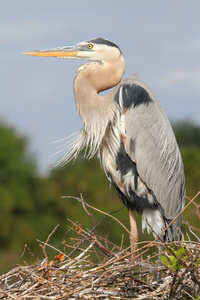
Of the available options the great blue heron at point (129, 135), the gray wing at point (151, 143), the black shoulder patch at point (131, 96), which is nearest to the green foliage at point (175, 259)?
the great blue heron at point (129, 135)

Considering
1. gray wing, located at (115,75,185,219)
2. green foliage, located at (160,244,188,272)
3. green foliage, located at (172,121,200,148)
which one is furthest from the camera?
green foliage, located at (172,121,200,148)

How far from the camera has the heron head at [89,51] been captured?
550cm

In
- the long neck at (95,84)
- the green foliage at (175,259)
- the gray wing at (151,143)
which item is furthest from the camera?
the long neck at (95,84)

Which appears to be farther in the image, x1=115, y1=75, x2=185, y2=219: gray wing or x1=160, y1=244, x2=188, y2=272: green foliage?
x1=115, y1=75, x2=185, y2=219: gray wing

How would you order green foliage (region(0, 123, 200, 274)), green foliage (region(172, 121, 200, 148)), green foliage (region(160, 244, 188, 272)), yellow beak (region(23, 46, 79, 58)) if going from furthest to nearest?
green foliage (region(172, 121, 200, 148)) < green foliage (region(0, 123, 200, 274)) < yellow beak (region(23, 46, 79, 58)) < green foliage (region(160, 244, 188, 272))

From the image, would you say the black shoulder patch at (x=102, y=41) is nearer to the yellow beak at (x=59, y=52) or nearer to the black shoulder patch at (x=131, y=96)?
the yellow beak at (x=59, y=52)

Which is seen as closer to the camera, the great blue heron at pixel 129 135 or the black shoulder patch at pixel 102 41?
the great blue heron at pixel 129 135

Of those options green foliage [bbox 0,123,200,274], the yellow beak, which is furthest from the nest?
green foliage [bbox 0,123,200,274]

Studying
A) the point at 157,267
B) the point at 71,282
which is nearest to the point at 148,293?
the point at 157,267

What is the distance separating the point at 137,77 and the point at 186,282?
7.52 feet

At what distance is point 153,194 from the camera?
5359mm

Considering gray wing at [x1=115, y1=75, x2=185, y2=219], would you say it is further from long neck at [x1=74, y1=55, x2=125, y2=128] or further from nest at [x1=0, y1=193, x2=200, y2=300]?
nest at [x1=0, y1=193, x2=200, y2=300]

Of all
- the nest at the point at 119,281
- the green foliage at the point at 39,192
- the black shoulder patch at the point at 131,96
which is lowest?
the green foliage at the point at 39,192

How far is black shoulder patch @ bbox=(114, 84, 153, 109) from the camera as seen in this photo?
5.31m
